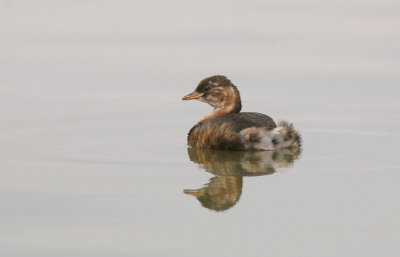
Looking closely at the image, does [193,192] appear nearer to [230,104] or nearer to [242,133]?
[242,133]

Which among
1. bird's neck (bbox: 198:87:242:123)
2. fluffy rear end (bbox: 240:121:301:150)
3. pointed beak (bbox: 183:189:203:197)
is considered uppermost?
bird's neck (bbox: 198:87:242:123)

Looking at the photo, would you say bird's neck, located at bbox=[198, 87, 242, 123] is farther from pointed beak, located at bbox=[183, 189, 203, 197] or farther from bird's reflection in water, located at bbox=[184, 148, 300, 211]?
pointed beak, located at bbox=[183, 189, 203, 197]

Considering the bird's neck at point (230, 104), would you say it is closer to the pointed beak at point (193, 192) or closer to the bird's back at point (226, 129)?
the bird's back at point (226, 129)

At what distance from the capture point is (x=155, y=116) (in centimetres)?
1211

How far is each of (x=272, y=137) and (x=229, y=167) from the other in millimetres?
1044

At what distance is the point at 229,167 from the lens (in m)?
9.66

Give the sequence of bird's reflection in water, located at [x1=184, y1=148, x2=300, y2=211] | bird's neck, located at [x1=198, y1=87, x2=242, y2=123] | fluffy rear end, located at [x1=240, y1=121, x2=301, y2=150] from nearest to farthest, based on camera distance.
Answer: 1. bird's reflection in water, located at [x1=184, y1=148, x2=300, y2=211]
2. fluffy rear end, located at [x1=240, y1=121, x2=301, y2=150]
3. bird's neck, located at [x1=198, y1=87, x2=242, y2=123]

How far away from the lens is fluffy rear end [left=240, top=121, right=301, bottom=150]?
10.5 meters

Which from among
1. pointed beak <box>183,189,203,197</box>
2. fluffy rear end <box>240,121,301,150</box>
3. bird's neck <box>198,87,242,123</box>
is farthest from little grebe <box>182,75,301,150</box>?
pointed beak <box>183,189,203,197</box>

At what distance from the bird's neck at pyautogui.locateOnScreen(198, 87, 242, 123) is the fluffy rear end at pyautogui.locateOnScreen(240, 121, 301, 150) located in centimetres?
93

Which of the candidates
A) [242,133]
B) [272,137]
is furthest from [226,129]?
[272,137]

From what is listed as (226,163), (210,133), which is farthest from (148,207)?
(210,133)

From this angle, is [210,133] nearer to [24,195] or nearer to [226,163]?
[226,163]

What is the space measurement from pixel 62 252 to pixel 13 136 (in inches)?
187
